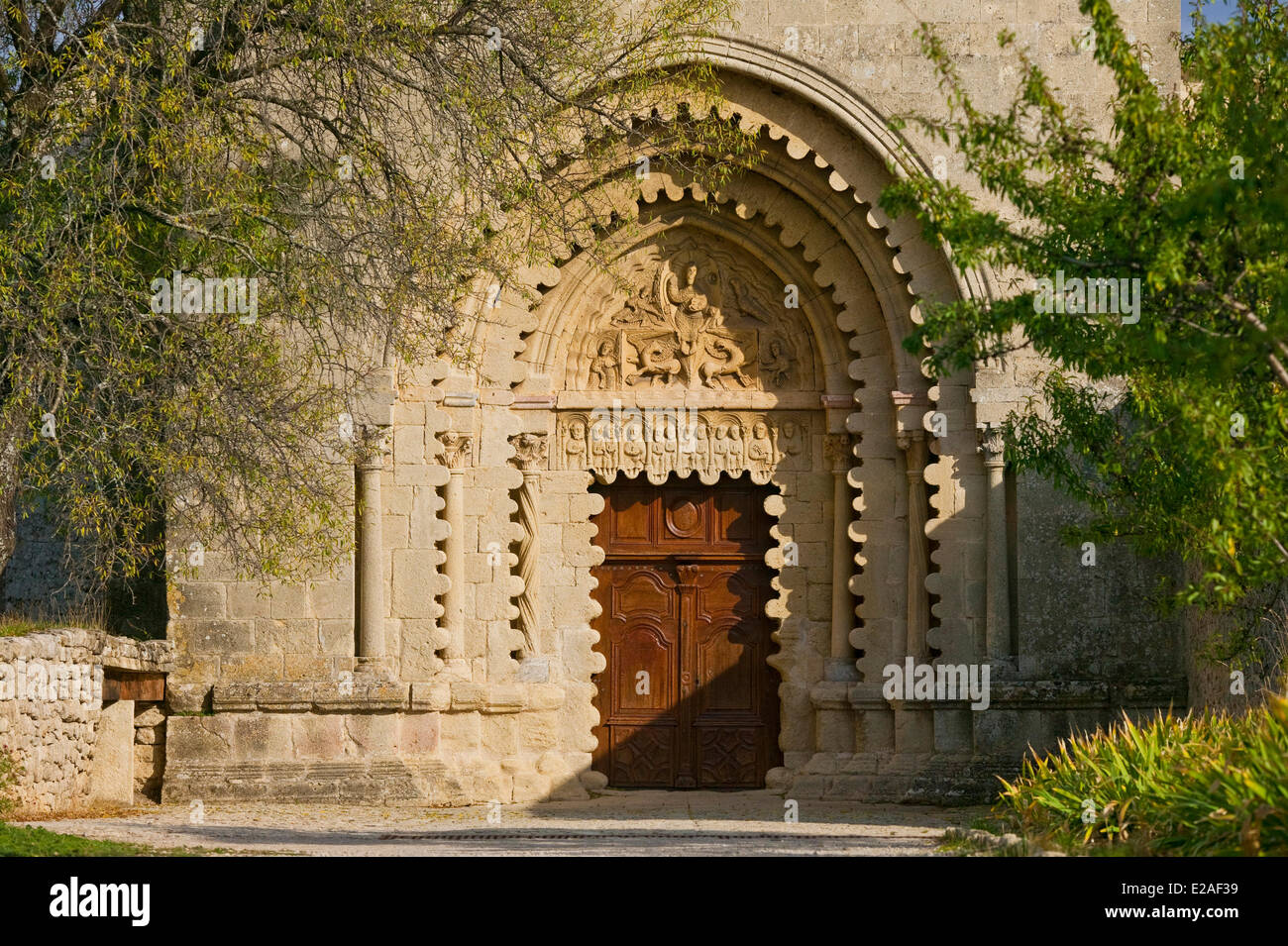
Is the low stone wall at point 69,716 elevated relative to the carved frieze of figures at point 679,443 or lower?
lower

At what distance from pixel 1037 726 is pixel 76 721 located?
692 cm

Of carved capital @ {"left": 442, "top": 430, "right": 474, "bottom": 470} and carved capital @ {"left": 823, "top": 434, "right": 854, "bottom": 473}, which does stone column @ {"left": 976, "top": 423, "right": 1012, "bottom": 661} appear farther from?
carved capital @ {"left": 442, "top": 430, "right": 474, "bottom": 470}

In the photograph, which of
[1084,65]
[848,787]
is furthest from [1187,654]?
[1084,65]

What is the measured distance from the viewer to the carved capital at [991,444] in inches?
487

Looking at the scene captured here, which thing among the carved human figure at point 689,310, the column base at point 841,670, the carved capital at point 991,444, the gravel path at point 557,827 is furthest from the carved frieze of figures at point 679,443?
the gravel path at point 557,827

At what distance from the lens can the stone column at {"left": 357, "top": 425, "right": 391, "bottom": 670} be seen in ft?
40.0

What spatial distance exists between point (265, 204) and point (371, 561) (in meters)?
2.98

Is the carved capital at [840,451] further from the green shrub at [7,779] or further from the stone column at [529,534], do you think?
the green shrub at [7,779]

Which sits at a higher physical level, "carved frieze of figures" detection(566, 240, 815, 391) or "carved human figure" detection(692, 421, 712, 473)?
"carved frieze of figures" detection(566, 240, 815, 391)

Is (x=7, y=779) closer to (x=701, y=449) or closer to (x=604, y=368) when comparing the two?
(x=604, y=368)

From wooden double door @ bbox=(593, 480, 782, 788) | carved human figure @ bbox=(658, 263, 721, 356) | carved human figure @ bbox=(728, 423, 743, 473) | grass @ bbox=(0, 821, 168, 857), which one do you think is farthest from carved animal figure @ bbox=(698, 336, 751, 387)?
grass @ bbox=(0, 821, 168, 857)

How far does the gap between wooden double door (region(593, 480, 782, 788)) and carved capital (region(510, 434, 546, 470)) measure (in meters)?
0.81

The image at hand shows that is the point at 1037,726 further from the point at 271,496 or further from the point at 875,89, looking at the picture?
the point at 271,496

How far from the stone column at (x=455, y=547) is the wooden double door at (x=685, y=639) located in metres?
1.37
